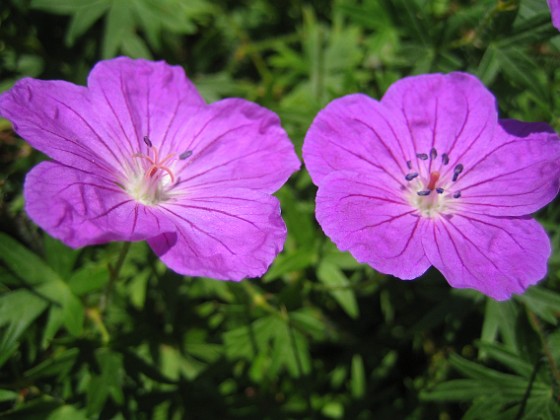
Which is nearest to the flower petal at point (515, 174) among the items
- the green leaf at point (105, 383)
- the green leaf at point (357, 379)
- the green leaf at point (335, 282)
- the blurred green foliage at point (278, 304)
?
the blurred green foliage at point (278, 304)

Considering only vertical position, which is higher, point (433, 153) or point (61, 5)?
point (61, 5)

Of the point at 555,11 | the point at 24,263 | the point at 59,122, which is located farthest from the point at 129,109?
the point at 555,11

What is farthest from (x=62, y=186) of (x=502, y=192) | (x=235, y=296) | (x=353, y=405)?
(x=353, y=405)

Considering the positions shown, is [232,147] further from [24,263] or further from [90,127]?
[24,263]

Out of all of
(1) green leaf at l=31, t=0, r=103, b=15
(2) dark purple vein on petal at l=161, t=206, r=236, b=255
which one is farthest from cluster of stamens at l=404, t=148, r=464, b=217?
(1) green leaf at l=31, t=0, r=103, b=15

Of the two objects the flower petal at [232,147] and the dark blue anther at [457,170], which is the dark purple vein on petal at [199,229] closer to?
the flower petal at [232,147]

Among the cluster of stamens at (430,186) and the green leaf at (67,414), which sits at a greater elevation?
the cluster of stamens at (430,186)

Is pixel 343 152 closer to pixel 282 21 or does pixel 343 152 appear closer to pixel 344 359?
pixel 344 359
